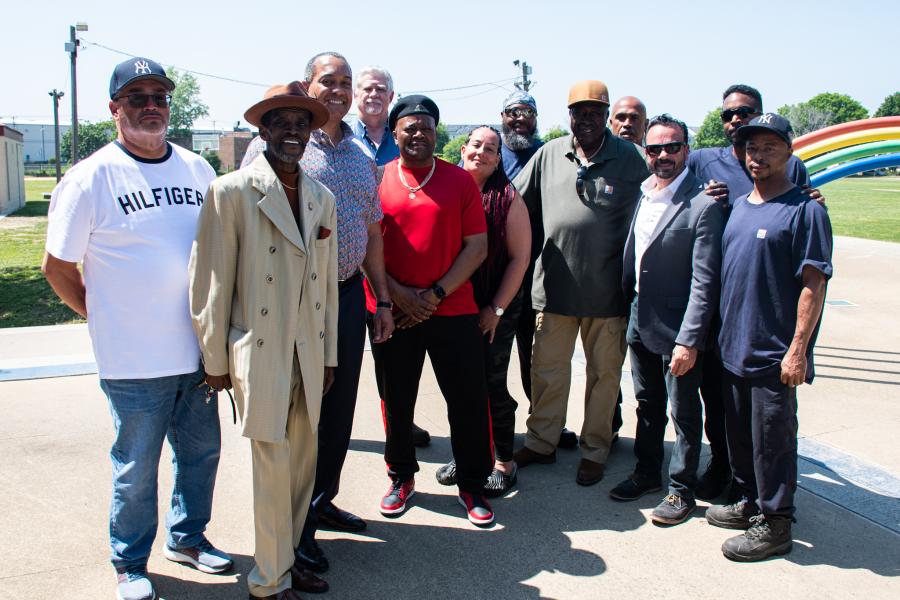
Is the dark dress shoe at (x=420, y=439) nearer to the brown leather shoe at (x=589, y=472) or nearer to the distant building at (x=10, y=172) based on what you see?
the brown leather shoe at (x=589, y=472)

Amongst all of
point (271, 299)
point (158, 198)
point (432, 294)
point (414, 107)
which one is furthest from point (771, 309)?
point (158, 198)

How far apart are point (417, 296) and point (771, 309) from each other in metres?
1.69

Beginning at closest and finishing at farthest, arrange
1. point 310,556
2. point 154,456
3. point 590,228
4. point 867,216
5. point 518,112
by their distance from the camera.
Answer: point 154,456
point 310,556
point 590,228
point 518,112
point 867,216

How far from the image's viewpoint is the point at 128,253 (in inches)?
→ 116

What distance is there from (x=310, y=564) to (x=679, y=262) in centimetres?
236

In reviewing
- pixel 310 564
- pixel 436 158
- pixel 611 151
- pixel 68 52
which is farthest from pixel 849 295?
pixel 68 52

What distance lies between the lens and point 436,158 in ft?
12.6

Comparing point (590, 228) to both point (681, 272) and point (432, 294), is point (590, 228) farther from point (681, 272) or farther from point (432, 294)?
point (432, 294)

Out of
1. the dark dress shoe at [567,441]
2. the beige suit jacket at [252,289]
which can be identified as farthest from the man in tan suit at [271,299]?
the dark dress shoe at [567,441]

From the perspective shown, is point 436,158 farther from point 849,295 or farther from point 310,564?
point 849,295

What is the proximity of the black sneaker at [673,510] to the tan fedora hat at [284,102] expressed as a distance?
2.59 m

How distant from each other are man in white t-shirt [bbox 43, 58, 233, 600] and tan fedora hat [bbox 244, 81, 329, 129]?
0.41 m

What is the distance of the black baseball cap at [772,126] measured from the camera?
137 inches

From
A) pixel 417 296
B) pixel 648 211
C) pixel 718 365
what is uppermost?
pixel 648 211
